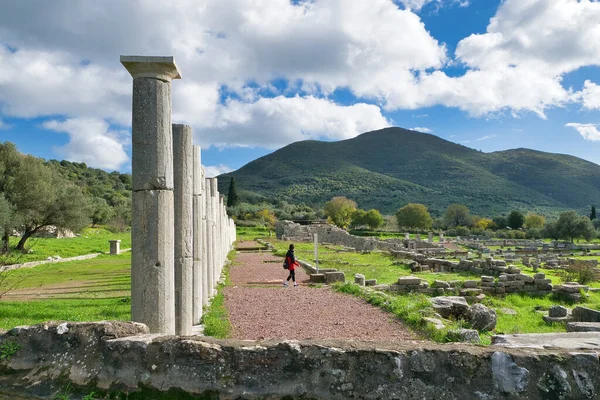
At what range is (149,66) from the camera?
6.81 meters

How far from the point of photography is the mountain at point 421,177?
408 feet

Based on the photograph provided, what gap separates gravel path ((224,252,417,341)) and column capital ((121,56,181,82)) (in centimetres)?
535

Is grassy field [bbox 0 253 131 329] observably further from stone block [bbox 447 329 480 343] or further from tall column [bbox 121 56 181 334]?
stone block [bbox 447 329 480 343]

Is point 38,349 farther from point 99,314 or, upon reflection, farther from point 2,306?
point 2,306

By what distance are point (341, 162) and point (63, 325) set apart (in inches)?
6641

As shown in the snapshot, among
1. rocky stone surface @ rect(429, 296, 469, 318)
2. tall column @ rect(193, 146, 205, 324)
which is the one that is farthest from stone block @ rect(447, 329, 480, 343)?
tall column @ rect(193, 146, 205, 324)

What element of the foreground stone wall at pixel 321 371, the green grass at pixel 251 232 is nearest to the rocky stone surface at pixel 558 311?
the foreground stone wall at pixel 321 371

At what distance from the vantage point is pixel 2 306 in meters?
11.7

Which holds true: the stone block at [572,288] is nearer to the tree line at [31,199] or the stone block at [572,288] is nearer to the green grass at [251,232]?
the tree line at [31,199]

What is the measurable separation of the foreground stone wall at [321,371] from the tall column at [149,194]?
83.6 inches

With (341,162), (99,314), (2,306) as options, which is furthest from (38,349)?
(341,162)

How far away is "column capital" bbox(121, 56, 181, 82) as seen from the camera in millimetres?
6715

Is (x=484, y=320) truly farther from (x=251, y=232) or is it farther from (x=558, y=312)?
(x=251, y=232)

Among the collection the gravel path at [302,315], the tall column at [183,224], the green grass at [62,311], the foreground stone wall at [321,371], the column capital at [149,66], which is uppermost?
the column capital at [149,66]
